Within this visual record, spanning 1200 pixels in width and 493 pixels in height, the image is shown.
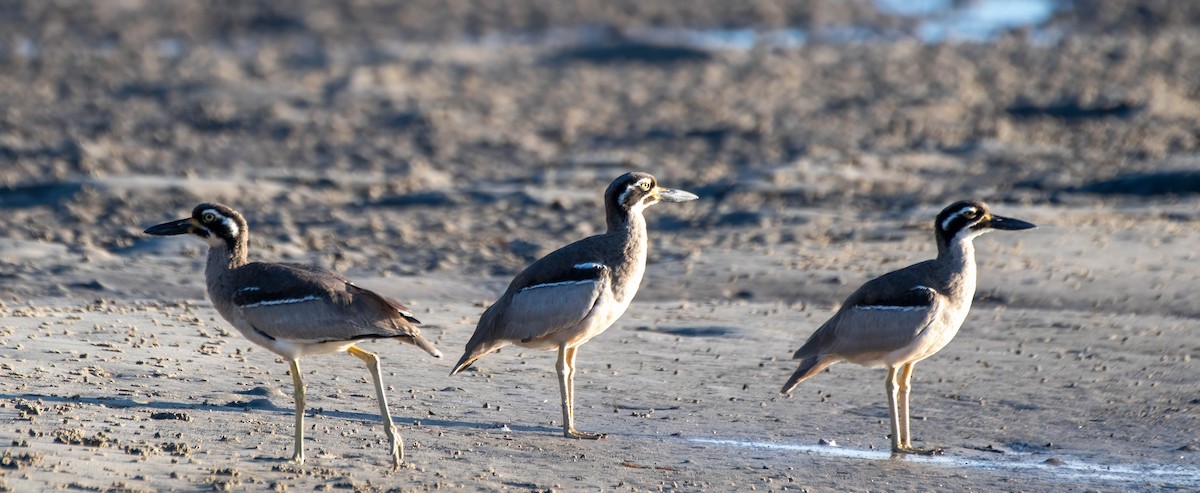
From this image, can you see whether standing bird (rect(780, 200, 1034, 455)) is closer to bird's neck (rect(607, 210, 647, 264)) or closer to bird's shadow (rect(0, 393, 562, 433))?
bird's neck (rect(607, 210, 647, 264))

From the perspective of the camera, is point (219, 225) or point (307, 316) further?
point (219, 225)

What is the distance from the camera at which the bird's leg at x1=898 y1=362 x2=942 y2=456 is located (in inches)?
330

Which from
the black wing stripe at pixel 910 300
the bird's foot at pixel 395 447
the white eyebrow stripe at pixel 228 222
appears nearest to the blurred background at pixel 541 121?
the white eyebrow stripe at pixel 228 222

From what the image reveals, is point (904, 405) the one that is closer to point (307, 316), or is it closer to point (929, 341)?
point (929, 341)

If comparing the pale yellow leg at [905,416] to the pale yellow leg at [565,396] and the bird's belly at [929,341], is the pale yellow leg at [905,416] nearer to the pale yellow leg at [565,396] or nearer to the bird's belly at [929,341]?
the bird's belly at [929,341]

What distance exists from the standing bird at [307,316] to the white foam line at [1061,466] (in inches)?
70.7

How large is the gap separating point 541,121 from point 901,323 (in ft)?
44.5

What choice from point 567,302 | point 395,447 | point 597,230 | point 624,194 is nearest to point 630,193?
point 624,194

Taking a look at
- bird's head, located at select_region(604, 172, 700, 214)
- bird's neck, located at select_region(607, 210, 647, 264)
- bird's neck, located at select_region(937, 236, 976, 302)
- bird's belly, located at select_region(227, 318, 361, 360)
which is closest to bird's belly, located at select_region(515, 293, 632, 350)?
bird's neck, located at select_region(607, 210, 647, 264)

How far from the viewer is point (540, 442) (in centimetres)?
839

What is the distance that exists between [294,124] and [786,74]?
8.07 meters

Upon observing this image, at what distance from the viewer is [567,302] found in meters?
8.75

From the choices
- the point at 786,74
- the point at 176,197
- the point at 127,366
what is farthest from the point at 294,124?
the point at 127,366

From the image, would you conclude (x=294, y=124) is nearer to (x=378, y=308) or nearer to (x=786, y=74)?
(x=786, y=74)
